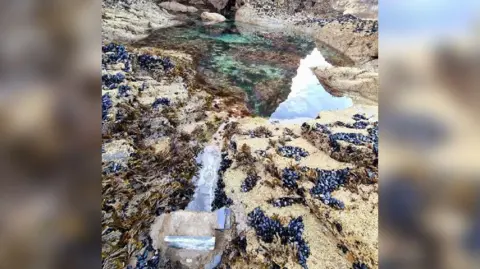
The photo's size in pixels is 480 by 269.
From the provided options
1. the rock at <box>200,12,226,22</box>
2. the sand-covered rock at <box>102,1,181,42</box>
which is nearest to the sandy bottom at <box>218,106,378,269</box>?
the rock at <box>200,12,226,22</box>

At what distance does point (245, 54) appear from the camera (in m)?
1.28

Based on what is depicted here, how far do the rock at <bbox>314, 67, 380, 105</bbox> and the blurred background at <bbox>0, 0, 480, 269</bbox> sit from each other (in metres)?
0.04

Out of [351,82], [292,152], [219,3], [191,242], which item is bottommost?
[191,242]

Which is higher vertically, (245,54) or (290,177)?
(245,54)

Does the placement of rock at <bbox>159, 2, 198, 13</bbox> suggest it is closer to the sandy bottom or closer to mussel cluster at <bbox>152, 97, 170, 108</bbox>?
mussel cluster at <bbox>152, 97, 170, 108</bbox>
